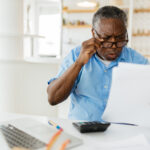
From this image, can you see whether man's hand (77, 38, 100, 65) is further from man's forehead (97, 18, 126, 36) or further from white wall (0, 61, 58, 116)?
white wall (0, 61, 58, 116)

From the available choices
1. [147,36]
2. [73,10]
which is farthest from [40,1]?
[147,36]

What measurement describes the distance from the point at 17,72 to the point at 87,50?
97cm

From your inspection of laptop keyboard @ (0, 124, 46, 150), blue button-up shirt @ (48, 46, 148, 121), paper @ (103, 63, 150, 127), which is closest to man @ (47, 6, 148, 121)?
blue button-up shirt @ (48, 46, 148, 121)

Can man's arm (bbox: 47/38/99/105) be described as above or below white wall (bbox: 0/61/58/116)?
above

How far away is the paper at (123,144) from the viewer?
0.64m

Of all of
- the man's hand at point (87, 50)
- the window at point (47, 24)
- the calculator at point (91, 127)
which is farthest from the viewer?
the window at point (47, 24)

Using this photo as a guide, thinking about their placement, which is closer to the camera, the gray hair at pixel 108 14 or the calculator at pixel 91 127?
the calculator at pixel 91 127

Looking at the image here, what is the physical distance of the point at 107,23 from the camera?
3.79ft

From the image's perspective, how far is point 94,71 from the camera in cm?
120

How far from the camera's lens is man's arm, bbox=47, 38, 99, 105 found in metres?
1.12

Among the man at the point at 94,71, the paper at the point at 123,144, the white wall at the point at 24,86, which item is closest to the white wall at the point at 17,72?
the white wall at the point at 24,86

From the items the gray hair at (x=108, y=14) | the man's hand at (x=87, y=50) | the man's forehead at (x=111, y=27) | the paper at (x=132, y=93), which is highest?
the gray hair at (x=108, y=14)

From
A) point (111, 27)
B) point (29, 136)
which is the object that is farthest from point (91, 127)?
point (111, 27)

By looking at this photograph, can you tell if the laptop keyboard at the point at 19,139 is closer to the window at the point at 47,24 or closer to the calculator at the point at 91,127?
the calculator at the point at 91,127
